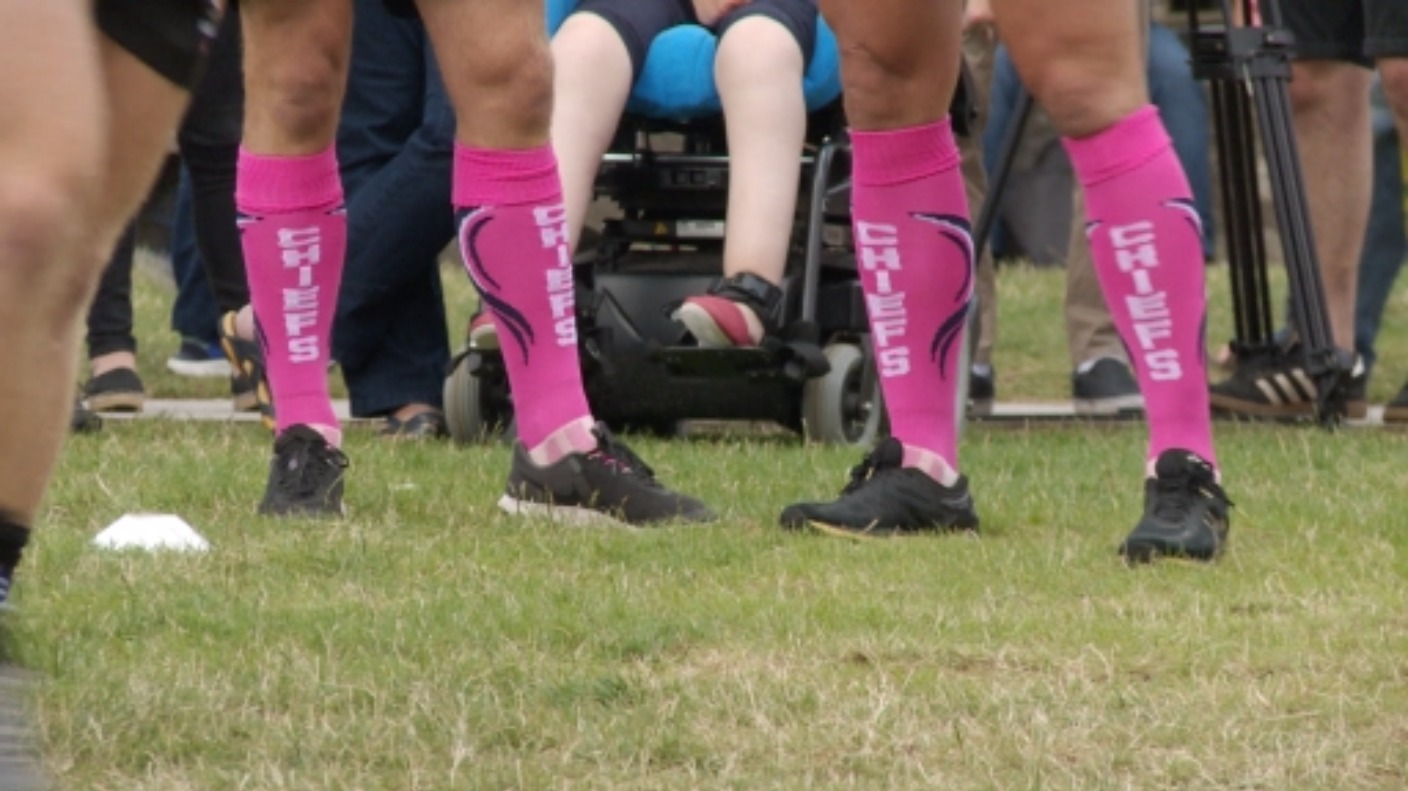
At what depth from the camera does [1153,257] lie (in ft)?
14.8

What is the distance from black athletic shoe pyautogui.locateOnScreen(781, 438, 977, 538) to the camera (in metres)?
4.85

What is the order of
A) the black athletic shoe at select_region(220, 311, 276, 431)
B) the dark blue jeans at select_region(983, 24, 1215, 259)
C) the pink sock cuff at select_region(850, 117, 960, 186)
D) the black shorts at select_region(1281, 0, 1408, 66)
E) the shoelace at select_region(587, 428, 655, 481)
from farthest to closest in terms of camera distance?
the dark blue jeans at select_region(983, 24, 1215, 259)
the black shorts at select_region(1281, 0, 1408, 66)
the black athletic shoe at select_region(220, 311, 276, 431)
the shoelace at select_region(587, 428, 655, 481)
the pink sock cuff at select_region(850, 117, 960, 186)

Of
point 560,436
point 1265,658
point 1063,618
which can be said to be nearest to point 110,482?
point 560,436

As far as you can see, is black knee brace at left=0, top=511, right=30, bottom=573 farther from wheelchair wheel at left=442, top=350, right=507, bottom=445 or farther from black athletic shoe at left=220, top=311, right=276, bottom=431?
wheelchair wheel at left=442, top=350, right=507, bottom=445

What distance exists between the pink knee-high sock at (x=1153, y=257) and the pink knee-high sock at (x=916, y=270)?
1.16ft

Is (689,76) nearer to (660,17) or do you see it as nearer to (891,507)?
(660,17)

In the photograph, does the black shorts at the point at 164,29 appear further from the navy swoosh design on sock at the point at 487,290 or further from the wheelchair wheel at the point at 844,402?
the wheelchair wheel at the point at 844,402

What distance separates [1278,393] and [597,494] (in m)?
3.15

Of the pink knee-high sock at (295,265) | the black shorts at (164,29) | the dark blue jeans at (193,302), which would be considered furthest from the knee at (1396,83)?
the black shorts at (164,29)

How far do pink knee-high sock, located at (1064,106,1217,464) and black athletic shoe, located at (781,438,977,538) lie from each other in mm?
487

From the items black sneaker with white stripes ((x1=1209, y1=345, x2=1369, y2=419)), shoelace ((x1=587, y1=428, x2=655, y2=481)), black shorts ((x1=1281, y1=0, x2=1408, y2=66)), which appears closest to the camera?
shoelace ((x1=587, y1=428, x2=655, y2=481))

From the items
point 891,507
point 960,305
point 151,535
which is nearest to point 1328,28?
point 960,305

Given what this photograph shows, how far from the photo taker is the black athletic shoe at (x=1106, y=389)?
790cm

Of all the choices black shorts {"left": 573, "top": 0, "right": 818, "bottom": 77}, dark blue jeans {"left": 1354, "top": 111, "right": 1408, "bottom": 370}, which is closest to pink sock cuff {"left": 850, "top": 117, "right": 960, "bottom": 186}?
black shorts {"left": 573, "top": 0, "right": 818, "bottom": 77}
